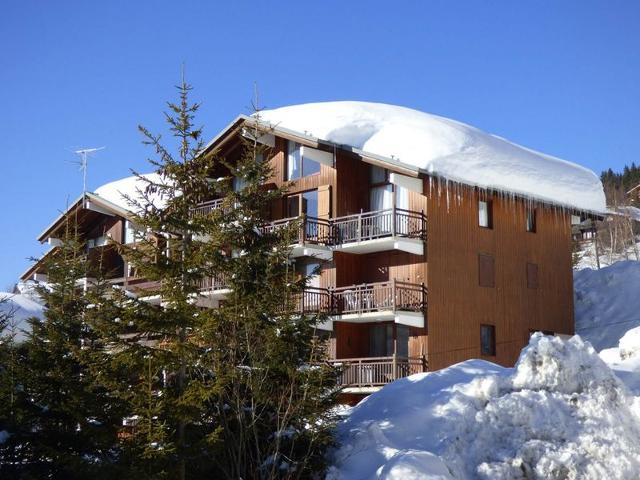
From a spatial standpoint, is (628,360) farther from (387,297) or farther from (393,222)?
(393,222)

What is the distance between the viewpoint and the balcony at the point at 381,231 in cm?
2727

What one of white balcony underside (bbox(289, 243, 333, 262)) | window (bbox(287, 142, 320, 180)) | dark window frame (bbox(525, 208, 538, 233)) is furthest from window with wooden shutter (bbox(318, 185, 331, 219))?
dark window frame (bbox(525, 208, 538, 233))

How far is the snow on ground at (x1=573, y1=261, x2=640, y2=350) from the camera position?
109 feet

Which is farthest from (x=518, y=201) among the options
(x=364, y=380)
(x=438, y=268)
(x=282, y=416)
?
(x=282, y=416)

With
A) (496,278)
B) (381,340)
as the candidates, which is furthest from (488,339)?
(381,340)

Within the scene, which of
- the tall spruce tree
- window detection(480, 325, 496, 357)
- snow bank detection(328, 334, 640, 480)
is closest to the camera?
the tall spruce tree

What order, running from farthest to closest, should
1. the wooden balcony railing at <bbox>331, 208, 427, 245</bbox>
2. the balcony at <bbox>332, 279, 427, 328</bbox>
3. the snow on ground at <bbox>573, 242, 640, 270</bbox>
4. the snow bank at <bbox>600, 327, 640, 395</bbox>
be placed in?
the snow on ground at <bbox>573, 242, 640, 270</bbox>
the wooden balcony railing at <bbox>331, 208, 427, 245</bbox>
the balcony at <bbox>332, 279, 427, 328</bbox>
the snow bank at <bbox>600, 327, 640, 395</bbox>

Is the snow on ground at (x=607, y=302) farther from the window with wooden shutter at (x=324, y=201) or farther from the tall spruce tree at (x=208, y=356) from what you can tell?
the tall spruce tree at (x=208, y=356)

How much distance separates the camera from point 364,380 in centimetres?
2672

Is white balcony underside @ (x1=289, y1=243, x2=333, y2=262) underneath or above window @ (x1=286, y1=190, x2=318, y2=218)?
underneath

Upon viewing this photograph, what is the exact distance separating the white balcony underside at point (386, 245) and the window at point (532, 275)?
5.55 meters

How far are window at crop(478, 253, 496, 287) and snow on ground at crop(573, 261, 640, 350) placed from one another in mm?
5743

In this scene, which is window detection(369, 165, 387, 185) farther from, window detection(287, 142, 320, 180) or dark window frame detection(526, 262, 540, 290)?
dark window frame detection(526, 262, 540, 290)

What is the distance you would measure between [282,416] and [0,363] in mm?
6960
